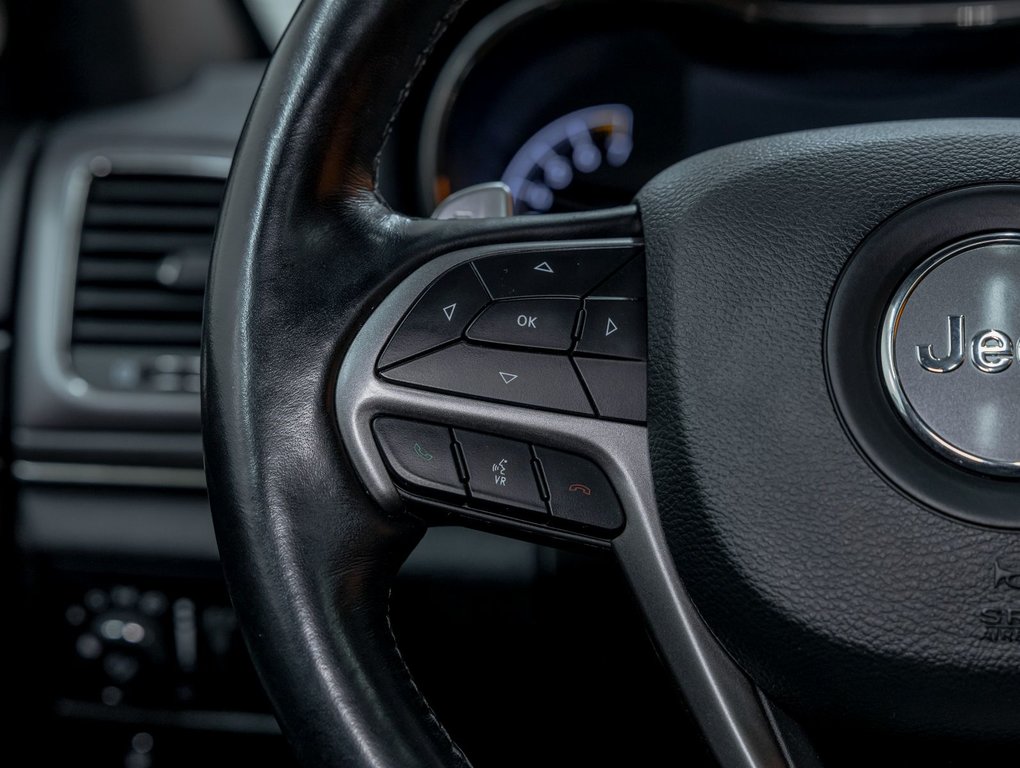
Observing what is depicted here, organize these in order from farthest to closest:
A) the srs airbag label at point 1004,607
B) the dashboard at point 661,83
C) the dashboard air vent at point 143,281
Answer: the dashboard at point 661,83 → the dashboard air vent at point 143,281 → the srs airbag label at point 1004,607

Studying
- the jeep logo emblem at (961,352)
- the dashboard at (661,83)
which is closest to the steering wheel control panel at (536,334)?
the jeep logo emblem at (961,352)

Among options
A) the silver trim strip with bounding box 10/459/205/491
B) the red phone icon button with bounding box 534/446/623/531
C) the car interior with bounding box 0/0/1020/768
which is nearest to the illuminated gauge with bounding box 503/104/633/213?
the silver trim strip with bounding box 10/459/205/491

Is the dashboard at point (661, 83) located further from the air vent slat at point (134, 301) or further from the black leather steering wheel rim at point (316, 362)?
the black leather steering wheel rim at point (316, 362)

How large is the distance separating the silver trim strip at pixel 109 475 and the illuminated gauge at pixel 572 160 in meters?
0.54

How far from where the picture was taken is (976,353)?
0.60 metres

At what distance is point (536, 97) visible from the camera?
1.61 meters

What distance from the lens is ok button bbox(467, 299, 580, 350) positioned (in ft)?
2.12

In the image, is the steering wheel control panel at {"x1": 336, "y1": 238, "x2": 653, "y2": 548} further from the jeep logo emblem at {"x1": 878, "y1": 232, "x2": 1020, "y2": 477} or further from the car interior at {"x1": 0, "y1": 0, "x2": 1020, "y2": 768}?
the jeep logo emblem at {"x1": 878, "y1": 232, "x2": 1020, "y2": 477}

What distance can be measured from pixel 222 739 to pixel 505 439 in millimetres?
896

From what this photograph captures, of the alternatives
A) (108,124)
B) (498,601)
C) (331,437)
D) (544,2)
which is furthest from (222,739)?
(544,2)

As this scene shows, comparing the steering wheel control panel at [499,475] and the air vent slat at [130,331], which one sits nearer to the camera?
the steering wheel control panel at [499,475]

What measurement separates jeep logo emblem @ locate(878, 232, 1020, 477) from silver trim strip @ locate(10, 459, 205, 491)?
2.91 ft

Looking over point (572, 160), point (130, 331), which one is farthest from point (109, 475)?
point (572, 160)

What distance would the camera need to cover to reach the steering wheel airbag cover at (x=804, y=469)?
1.91 feet
